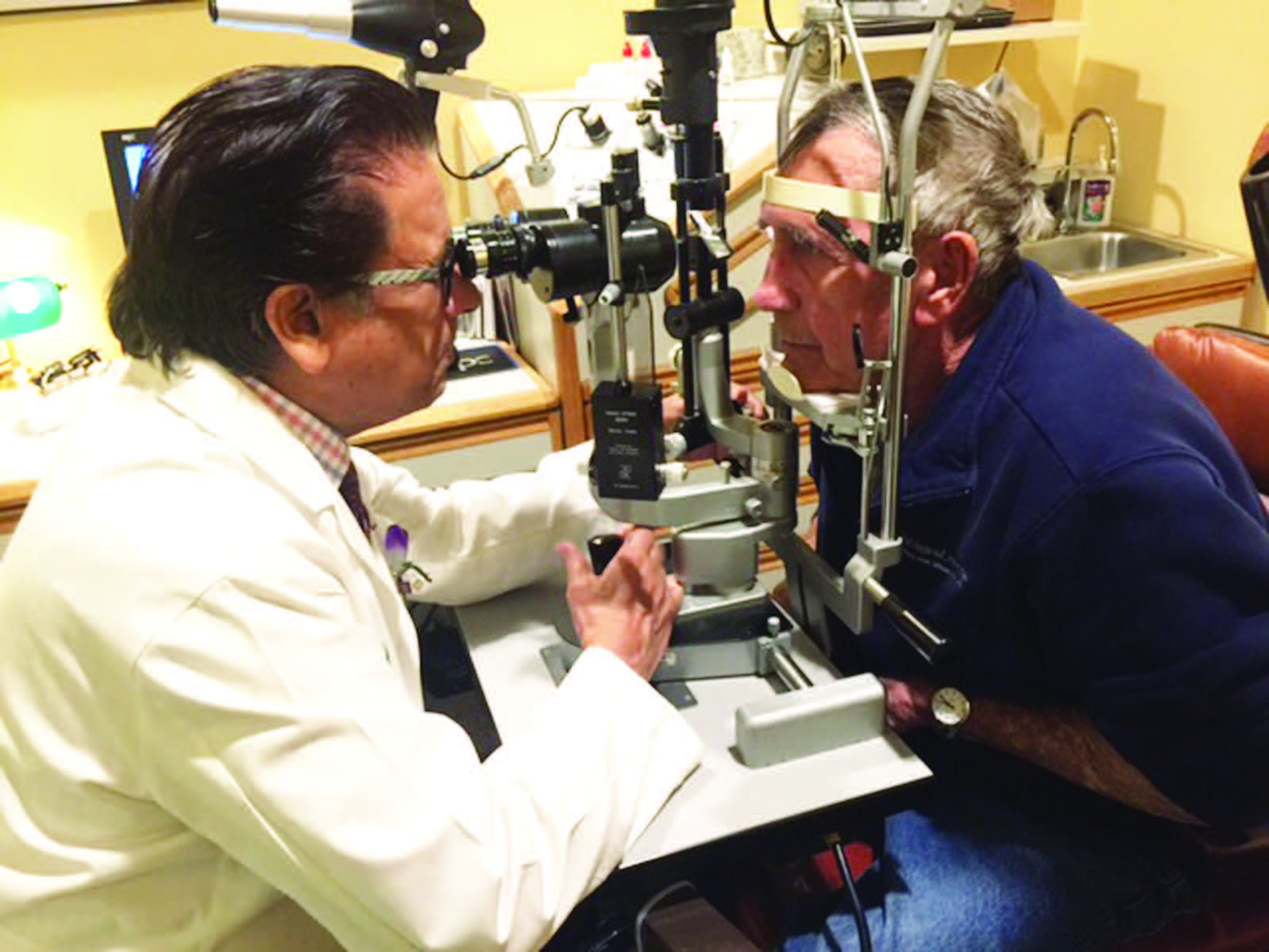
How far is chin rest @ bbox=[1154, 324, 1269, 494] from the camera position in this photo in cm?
139

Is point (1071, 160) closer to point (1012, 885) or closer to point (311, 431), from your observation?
point (1012, 885)

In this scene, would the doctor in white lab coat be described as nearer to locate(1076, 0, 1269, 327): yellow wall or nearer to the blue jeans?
the blue jeans

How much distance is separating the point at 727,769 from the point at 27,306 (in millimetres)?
2070

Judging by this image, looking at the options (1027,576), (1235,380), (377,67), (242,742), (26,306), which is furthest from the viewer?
(377,67)

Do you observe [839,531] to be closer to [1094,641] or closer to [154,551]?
[1094,641]

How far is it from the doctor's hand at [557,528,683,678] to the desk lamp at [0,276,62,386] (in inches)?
71.3

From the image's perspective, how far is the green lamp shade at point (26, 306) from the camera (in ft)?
7.73

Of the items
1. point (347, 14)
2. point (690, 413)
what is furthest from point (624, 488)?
point (347, 14)

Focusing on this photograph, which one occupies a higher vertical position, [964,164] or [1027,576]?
[964,164]

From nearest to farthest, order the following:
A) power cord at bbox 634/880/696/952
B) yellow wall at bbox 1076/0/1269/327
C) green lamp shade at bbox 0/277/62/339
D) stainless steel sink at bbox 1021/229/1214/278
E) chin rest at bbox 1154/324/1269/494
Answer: power cord at bbox 634/880/696/952 → chin rest at bbox 1154/324/1269/494 → green lamp shade at bbox 0/277/62/339 → yellow wall at bbox 1076/0/1269/327 → stainless steel sink at bbox 1021/229/1214/278

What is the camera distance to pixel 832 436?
1066 millimetres

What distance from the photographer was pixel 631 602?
3.73 feet

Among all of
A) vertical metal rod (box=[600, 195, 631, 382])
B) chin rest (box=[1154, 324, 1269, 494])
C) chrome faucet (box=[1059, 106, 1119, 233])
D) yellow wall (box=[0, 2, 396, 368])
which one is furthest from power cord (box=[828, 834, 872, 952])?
chrome faucet (box=[1059, 106, 1119, 233])

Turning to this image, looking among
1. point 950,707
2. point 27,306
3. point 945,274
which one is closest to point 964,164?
point 945,274
